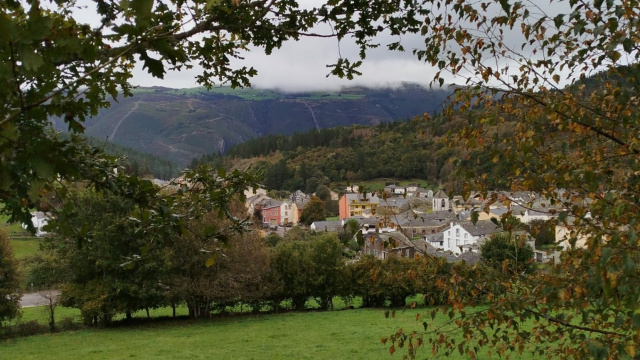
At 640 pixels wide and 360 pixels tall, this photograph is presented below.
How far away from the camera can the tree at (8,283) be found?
2542 centimetres

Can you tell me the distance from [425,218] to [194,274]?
2126 cm

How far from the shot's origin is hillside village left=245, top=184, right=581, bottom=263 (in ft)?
12.2

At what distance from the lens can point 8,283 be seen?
84.7ft

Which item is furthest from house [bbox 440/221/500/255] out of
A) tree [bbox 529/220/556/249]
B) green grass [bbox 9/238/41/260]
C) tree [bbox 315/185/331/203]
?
tree [bbox 315/185/331/203]

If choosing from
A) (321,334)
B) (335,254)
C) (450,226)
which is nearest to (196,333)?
(321,334)

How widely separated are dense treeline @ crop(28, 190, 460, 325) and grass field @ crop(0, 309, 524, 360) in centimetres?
171

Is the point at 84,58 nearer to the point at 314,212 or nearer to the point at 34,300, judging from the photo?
the point at 34,300

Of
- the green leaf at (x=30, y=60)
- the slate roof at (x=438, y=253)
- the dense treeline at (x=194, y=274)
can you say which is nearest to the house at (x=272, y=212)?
the dense treeline at (x=194, y=274)

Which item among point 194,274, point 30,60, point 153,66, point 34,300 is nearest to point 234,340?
point 194,274

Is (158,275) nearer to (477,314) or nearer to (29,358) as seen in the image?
A: (29,358)

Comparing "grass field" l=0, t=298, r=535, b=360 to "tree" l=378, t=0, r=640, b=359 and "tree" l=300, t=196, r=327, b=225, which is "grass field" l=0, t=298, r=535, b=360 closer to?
"tree" l=378, t=0, r=640, b=359

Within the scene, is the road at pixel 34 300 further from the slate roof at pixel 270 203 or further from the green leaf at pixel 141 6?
the slate roof at pixel 270 203

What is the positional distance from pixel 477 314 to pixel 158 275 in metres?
26.8

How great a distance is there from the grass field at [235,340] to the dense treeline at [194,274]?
1711 mm
